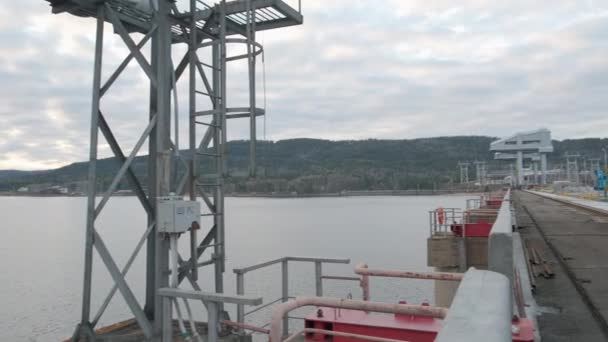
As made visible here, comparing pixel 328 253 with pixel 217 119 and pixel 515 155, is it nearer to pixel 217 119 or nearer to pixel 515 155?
pixel 217 119

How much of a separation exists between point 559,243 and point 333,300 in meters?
10.2

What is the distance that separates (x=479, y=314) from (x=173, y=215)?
18.5 feet

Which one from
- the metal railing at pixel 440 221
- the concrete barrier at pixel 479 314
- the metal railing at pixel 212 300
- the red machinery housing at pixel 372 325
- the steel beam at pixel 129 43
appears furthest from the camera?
the metal railing at pixel 440 221

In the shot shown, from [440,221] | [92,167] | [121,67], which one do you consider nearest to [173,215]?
[92,167]

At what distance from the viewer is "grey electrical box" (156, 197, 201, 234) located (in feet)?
21.9

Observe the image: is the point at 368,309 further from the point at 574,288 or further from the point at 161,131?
the point at 161,131

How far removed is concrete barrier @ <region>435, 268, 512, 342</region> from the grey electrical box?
16.9 ft

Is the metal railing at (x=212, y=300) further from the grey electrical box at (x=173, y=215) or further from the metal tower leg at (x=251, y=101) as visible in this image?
the metal tower leg at (x=251, y=101)

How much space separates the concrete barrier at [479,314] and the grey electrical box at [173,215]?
16.9ft

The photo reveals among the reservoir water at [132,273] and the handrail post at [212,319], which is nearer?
the handrail post at [212,319]

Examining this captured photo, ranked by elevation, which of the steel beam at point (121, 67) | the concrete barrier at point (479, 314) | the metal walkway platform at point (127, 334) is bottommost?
the metal walkway platform at point (127, 334)

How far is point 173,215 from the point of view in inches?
264

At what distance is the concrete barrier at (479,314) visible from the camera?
1.35 metres

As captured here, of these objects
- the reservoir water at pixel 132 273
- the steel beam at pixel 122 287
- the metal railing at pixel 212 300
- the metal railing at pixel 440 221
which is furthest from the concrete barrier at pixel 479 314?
the metal railing at pixel 440 221
